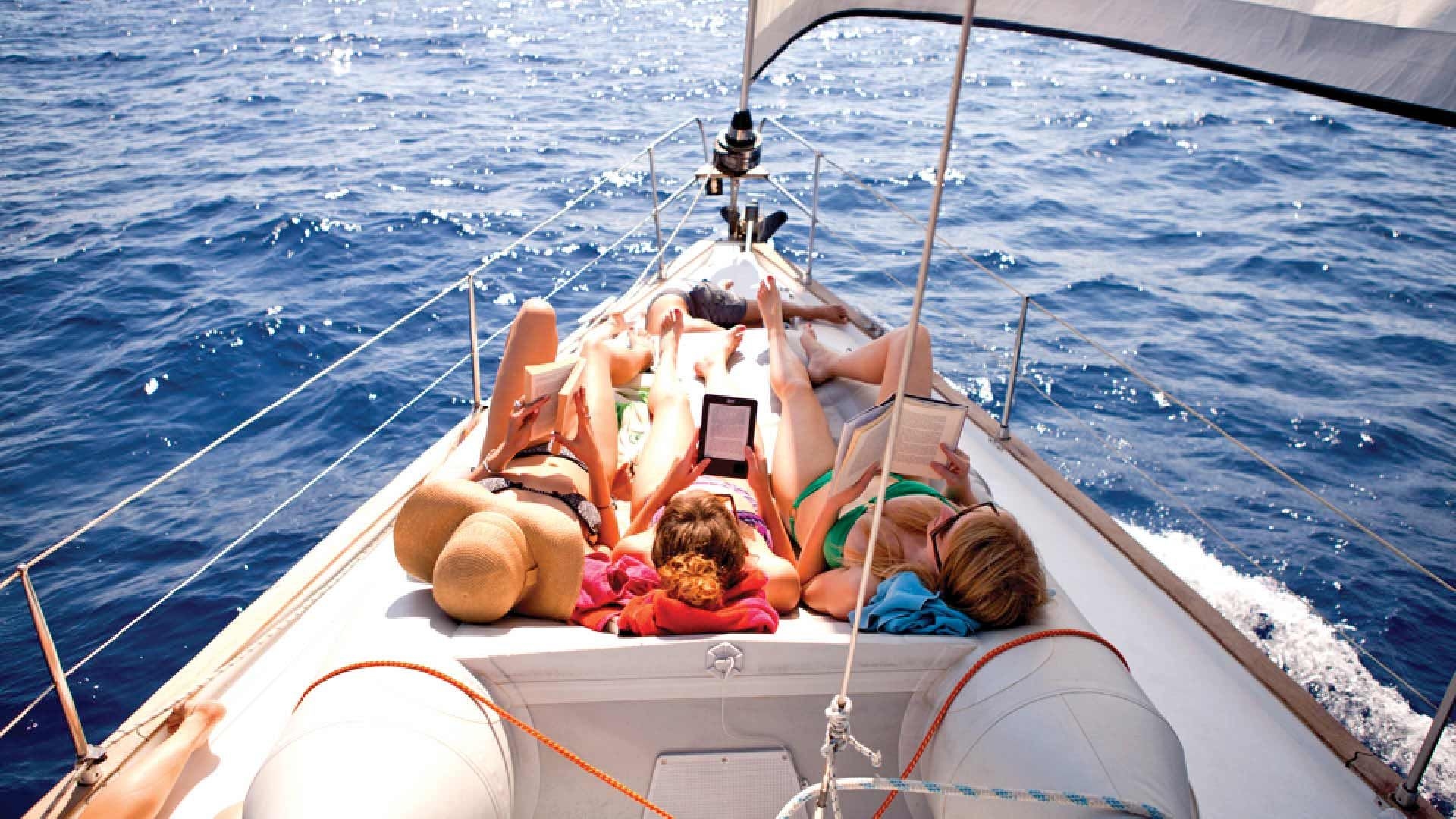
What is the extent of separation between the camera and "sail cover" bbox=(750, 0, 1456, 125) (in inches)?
59.8

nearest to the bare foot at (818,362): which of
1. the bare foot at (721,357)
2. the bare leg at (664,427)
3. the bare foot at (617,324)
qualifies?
the bare foot at (721,357)

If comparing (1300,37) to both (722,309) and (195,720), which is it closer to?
(722,309)

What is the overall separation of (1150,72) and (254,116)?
37.0 ft

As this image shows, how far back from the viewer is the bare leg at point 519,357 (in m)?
2.56

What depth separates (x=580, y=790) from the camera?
5.85 ft

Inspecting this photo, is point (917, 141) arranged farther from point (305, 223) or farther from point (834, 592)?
point (834, 592)

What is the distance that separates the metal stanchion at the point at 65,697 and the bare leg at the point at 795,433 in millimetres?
1636

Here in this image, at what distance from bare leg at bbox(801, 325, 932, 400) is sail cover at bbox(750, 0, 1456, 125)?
2.80 ft

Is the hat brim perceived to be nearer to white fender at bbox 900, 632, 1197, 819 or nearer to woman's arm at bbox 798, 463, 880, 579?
woman's arm at bbox 798, 463, 880, 579

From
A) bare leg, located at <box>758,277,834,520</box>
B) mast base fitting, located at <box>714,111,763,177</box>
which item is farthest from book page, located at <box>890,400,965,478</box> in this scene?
mast base fitting, located at <box>714,111,763,177</box>

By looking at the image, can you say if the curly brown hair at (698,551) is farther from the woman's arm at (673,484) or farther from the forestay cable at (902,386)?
the forestay cable at (902,386)

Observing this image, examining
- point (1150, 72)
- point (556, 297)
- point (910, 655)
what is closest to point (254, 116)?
point (556, 297)

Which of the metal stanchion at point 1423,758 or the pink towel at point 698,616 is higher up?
the pink towel at point 698,616

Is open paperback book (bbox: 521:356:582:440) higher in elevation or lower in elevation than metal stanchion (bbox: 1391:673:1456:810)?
higher
